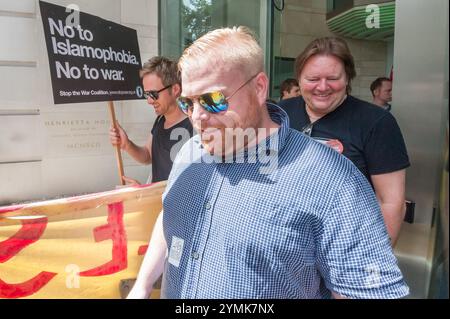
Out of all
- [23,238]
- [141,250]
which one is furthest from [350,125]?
[23,238]

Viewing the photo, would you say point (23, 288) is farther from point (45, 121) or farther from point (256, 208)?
point (45, 121)

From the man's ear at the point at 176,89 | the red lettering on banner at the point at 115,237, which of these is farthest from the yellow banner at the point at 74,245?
the man's ear at the point at 176,89

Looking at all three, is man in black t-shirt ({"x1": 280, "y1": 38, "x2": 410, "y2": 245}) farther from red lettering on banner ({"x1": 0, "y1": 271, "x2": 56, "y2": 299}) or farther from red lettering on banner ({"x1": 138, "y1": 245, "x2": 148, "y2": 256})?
red lettering on banner ({"x1": 0, "y1": 271, "x2": 56, "y2": 299})

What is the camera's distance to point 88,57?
282 cm

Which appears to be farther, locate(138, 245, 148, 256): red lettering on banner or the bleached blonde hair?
locate(138, 245, 148, 256): red lettering on banner

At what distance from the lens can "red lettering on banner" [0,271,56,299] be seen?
2059mm

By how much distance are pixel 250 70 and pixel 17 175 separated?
3.53m

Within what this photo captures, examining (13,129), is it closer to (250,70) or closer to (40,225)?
(40,225)

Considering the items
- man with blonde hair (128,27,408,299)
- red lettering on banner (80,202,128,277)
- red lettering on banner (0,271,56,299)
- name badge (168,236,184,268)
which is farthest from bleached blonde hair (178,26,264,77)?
red lettering on banner (0,271,56,299)

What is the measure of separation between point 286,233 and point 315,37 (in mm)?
7710

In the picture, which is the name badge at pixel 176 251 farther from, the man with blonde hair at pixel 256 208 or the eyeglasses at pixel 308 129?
the eyeglasses at pixel 308 129

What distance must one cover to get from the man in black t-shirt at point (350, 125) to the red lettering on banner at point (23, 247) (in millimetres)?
1420

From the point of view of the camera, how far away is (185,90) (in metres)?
1.31
